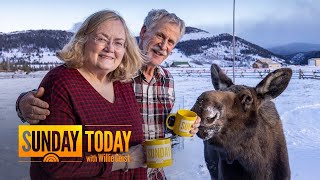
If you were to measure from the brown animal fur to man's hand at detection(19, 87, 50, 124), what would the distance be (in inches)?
42.4

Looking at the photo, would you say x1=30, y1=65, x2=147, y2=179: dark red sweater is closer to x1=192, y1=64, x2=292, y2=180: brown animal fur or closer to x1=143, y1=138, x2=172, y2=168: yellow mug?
x1=143, y1=138, x2=172, y2=168: yellow mug

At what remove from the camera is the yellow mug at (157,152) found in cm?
188

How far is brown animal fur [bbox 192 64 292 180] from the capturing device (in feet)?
8.33

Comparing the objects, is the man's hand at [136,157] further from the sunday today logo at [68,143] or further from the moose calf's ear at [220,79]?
the moose calf's ear at [220,79]

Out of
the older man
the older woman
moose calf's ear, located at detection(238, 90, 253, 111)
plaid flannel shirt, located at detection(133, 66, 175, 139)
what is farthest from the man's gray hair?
moose calf's ear, located at detection(238, 90, 253, 111)

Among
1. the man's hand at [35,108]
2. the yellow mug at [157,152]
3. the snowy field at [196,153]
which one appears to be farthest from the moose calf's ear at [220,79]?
the snowy field at [196,153]

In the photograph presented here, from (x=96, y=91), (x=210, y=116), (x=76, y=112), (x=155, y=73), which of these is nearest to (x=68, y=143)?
(x=76, y=112)

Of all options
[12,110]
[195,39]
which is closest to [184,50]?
[195,39]

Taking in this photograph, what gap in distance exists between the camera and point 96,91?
1885 mm

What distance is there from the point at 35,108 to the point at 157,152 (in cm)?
65

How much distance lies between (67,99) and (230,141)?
4.72 feet

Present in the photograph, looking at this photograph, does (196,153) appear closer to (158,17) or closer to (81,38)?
(158,17)

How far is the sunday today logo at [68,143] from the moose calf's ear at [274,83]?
135 cm

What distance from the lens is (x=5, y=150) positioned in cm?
597
